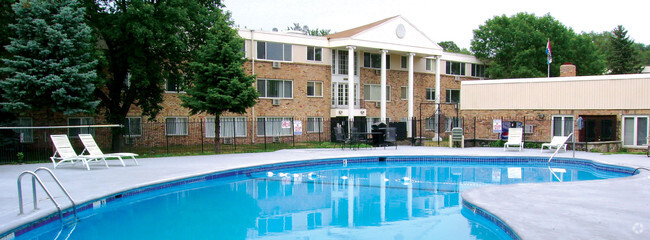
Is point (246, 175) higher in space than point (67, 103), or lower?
lower

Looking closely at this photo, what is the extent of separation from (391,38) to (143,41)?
1694 centimetres

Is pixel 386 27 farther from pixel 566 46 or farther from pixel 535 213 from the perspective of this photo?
pixel 535 213

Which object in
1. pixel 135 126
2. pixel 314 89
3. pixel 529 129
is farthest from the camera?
pixel 314 89

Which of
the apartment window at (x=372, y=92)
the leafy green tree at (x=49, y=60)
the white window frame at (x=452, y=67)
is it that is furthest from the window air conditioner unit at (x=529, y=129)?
the leafy green tree at (x=49, y=60)

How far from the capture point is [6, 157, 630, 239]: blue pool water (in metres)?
6.82

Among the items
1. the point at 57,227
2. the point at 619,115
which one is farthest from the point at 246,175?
the point at 619,115

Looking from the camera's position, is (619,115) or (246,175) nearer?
(246,175)

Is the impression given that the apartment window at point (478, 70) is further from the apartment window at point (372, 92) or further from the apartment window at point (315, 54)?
the apartment window at point (315, 54)

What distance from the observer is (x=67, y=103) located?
14.8m

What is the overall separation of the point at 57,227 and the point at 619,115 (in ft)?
69.3

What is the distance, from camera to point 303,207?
8680mm

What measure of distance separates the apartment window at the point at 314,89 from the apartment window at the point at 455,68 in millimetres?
11677

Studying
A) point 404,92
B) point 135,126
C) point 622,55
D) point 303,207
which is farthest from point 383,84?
point 622,55

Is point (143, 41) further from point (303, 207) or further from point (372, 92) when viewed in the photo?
point (372, 92)
